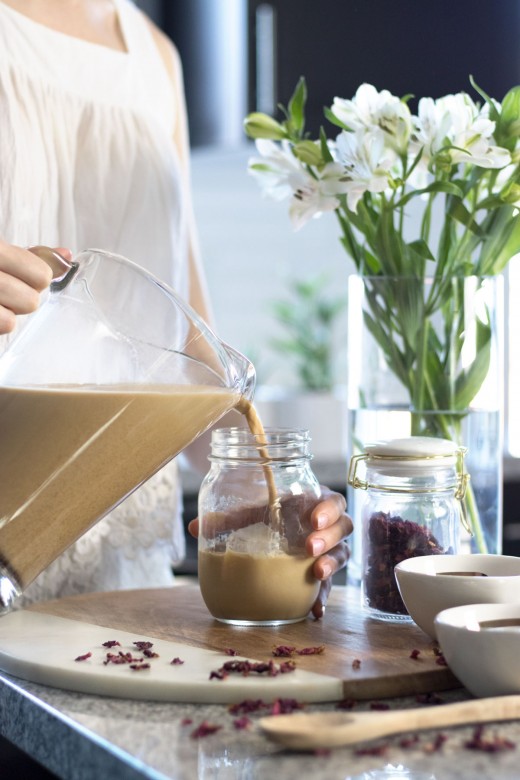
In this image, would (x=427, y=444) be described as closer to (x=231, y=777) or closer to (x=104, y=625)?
(x=104, y=625)

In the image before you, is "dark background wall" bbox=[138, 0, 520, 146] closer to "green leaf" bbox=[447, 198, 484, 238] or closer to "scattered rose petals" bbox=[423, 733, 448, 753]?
"green leaf" bbox=[447, 198, 484, 238]

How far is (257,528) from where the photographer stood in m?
1.00

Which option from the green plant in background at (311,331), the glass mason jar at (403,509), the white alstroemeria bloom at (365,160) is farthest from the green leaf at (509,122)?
the green plant in background at (311,331)

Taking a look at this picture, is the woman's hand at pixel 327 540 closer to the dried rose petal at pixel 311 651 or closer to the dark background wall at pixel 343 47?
the dried rose petal at pixel 311 651

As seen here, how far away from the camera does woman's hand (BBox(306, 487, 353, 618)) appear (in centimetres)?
101

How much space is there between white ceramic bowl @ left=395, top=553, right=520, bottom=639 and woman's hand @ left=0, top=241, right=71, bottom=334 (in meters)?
0.40

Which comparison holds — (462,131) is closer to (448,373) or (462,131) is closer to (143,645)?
(448,373)

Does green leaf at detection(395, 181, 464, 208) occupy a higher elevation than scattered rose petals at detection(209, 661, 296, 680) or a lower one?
higher

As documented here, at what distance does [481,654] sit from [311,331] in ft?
12.9

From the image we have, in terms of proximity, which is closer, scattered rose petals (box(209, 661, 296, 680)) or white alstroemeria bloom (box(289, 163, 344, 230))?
scattered rose petals (box(209, 661, 296, 680))

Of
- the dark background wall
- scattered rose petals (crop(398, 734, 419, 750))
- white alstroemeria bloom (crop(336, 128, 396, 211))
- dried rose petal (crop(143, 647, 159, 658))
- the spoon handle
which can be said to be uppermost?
the dark background wall

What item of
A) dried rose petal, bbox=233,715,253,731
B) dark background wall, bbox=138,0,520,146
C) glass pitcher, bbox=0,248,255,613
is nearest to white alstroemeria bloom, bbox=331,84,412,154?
glass pitcher, bbox=0,248,255,613

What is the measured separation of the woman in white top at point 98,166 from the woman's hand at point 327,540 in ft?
1.19

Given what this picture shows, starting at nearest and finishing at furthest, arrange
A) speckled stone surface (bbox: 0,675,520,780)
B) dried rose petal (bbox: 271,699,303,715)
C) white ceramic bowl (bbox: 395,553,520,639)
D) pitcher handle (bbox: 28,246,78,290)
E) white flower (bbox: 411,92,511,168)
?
1. speckled stone surface (bbox: 0,675,520,780)
2. dried rose petal (bbox: 271,699,303,715)
3. white ceramic bowl (bbox: 395,553,520,639)
4. pitcher handle (bbox: 28,246,78,290)
5. white flower (bbox: 411,92,511,168)
